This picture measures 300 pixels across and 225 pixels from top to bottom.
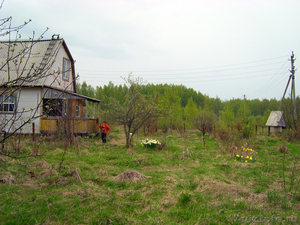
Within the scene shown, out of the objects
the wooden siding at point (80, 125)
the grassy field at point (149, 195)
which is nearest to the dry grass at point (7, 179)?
the grassy field at point (149, 195)

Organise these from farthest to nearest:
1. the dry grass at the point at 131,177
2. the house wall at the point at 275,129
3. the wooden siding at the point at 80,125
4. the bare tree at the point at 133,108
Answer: the house wall at the point at 275,129 → the wooden siding at the point at 80,125 → the bare tree at the point at 133,108 → the dry grass at the point at 131,177

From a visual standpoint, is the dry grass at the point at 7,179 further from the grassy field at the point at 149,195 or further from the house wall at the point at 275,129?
the house wall at the point at 275,129

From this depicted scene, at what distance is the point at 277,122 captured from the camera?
2120 centimetres

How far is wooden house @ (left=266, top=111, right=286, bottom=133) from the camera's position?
21.3 m

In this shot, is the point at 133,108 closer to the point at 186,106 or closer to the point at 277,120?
the point at 277,120

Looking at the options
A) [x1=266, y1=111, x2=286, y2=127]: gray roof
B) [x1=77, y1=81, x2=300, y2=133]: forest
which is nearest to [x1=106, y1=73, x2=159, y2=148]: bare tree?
[x1=77, y1=81, x2=300, y2=133]: forest

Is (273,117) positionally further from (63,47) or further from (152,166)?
(63,47)

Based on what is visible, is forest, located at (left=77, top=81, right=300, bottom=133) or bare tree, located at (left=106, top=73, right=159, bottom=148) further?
forest, located at (left=77, top=81, right=300, bottom=133)

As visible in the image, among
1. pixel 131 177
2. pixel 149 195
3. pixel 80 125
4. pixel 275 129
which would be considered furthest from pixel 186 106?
pixel 149 195

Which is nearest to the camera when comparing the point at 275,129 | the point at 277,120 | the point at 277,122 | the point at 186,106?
the point at 277,122

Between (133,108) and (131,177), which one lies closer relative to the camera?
(131,177)

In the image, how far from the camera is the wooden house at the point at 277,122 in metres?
21.3

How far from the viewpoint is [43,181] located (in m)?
5.71

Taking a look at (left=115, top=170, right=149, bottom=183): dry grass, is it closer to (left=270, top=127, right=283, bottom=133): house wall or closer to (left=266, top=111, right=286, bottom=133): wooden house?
(left=266, top=111, right=286, bottom=133): wooden house
